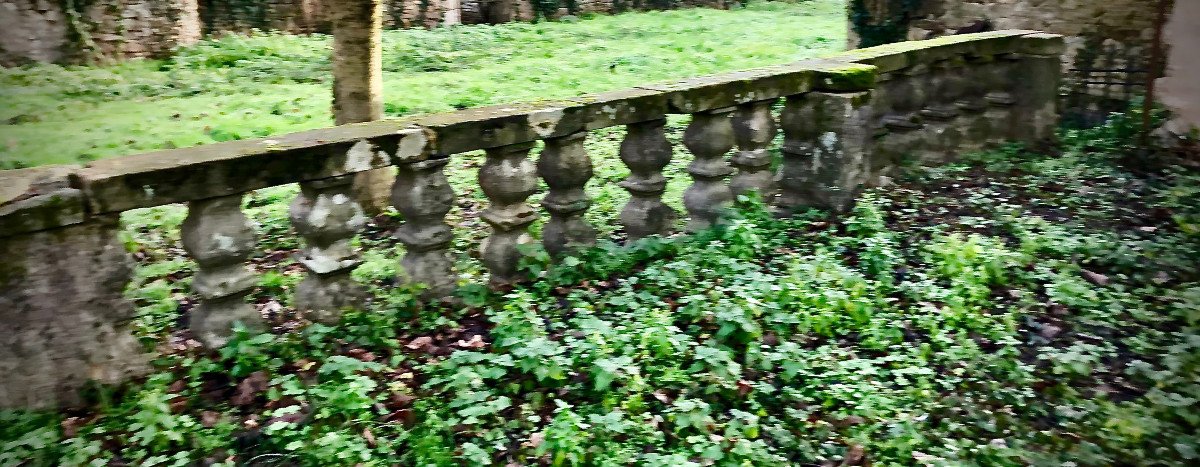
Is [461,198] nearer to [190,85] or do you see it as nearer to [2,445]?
[2,445]

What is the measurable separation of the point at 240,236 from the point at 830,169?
3.35 metres

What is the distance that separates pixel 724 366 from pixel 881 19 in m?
8.98

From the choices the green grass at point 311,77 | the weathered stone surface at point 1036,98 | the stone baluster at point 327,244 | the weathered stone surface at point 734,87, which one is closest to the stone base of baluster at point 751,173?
the weathered stone surface at point 734,87

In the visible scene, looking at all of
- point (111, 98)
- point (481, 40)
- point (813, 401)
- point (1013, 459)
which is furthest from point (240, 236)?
point (481, 40)

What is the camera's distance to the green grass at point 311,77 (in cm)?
832

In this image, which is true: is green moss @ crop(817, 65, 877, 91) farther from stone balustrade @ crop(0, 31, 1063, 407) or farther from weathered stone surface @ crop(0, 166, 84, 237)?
weathered stone surface @ crop(0, 166, 84, 237)

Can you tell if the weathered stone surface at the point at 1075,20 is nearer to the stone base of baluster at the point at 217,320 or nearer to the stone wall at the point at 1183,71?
the stone wall at the point at 1183,71

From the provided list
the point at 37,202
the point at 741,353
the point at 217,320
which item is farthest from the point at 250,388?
the point at 741,353

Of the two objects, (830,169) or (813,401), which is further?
(830,169)

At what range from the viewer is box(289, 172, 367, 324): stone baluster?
346 cm

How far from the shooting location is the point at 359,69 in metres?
6.23

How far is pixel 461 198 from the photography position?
22.3 feet

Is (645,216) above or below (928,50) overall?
below

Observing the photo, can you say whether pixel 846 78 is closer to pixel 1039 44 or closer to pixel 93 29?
pixel 1039 44
